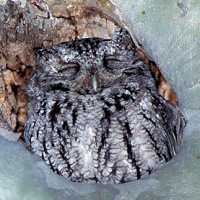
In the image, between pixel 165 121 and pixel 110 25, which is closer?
pixel 165 121

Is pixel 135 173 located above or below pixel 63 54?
below

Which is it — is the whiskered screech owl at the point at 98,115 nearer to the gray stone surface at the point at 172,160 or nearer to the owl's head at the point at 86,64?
the owl's head at the point at 86,64

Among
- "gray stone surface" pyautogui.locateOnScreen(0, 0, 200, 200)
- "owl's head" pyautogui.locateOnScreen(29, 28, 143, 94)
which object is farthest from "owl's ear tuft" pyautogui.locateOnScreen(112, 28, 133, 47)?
"gray stone surface" pyautogui.locateOnScreen(0, 0, 200, 200)

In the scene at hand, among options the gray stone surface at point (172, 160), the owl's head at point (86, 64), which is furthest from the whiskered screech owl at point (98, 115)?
the gray stone surface at point (172, 160)

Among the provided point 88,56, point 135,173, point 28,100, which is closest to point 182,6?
point 88,56

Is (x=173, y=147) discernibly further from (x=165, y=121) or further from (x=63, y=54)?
(x=63, y=54)

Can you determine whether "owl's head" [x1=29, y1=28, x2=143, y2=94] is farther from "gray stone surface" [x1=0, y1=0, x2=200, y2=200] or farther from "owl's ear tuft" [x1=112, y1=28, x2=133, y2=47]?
"gray stone surface" [x1=0, y1=0, x2=200, y2=200]

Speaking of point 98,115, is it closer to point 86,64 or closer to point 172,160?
point 86,64
